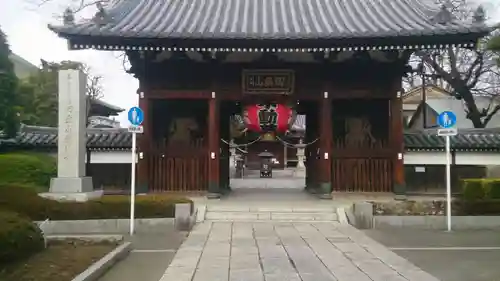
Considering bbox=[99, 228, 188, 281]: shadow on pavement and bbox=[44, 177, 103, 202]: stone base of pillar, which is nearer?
bbox=[99, 228, 188, 281]: shadow on pavement

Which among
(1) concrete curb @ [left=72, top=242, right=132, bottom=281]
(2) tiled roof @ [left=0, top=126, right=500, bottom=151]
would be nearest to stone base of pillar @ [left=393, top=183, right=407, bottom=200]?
(2) tiled roof @ [left=0, top=126, right=500, bottom=151]

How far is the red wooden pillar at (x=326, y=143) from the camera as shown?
1711cm

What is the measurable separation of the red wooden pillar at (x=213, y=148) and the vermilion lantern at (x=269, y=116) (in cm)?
143

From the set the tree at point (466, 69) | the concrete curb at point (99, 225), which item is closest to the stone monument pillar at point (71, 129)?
the concrete curb at point (99, 225)

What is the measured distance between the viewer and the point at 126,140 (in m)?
18.7

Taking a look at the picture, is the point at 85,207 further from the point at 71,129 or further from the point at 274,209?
the point at 274,209

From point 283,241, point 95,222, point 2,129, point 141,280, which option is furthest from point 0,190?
point 2,129

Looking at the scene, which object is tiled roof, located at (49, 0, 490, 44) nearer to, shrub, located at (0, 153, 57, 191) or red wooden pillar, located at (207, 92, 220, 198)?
red wooden pillar, located at (207, 92, 220, 198)

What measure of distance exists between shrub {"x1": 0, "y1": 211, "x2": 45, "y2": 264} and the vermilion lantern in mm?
10652

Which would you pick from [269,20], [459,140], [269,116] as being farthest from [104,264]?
[459,140]

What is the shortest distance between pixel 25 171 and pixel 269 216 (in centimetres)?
792

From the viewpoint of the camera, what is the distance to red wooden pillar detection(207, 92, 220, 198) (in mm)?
16922

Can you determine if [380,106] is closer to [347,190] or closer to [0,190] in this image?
[347,190]

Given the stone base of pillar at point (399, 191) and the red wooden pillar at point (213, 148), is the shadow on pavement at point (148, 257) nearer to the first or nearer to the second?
the red wooden pillar at point (213, 148)
